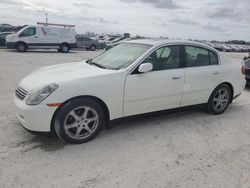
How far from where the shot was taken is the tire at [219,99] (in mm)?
5231

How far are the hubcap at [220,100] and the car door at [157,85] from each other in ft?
3.73

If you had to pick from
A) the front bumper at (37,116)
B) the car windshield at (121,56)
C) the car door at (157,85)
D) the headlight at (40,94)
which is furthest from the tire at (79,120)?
the car windshield at (121,56)

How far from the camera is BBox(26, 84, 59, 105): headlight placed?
3.43 meters

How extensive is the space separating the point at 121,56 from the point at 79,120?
1466 mm

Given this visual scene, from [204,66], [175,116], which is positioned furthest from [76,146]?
[204,66]

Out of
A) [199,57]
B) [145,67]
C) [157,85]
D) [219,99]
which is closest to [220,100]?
[219,99]

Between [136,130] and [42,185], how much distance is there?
1.99 metres

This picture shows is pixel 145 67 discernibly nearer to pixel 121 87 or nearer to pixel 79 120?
pixel 121 87

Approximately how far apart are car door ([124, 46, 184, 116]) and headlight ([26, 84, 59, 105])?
114cm

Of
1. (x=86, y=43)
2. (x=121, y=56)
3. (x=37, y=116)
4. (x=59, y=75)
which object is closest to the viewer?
(x=37, y=116)

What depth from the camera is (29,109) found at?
342 cm

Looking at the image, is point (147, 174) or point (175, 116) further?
point (175, 116)

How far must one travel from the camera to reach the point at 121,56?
177 inches

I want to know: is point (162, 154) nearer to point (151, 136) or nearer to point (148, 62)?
point (151, 136)
